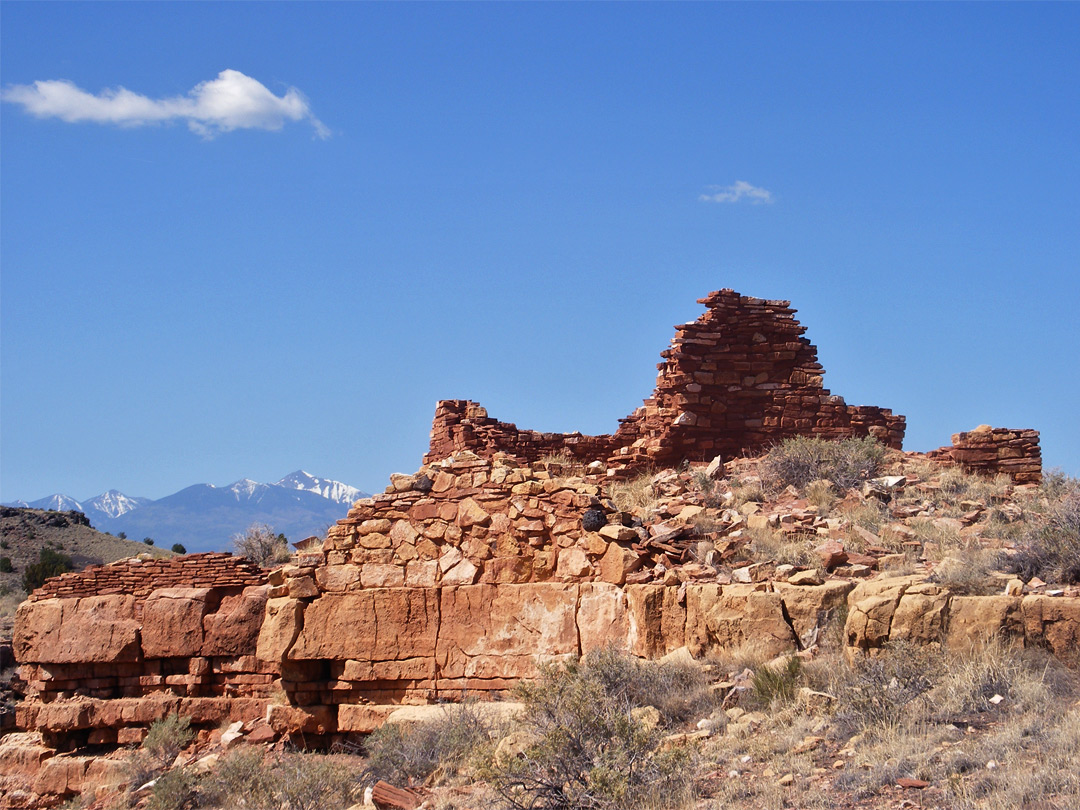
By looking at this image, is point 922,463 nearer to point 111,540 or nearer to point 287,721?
point 287,721

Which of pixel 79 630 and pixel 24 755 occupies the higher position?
pixel 79 630

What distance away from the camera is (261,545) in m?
16.4

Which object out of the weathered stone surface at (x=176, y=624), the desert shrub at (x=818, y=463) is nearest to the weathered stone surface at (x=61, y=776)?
the weathered stone surface at (x=176, y=624)

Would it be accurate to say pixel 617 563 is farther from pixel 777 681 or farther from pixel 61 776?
pixel 61 776

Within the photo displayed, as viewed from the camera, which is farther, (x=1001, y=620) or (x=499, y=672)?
(x=499, y=672)

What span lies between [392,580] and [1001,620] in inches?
232

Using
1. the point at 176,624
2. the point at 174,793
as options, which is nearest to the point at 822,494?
the point at 176,624

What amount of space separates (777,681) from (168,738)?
20.8 ft

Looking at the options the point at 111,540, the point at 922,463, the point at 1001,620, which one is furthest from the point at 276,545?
the point at 111,540

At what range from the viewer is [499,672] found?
10688mm

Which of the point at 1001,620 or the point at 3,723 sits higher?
the point at 1001,620

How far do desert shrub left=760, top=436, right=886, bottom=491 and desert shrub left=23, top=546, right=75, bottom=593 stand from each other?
53.9 ft

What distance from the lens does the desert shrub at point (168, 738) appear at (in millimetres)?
10953

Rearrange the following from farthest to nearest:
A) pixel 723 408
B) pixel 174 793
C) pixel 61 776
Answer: pixel 723 408
pixel 61 776
pixel 174 793
